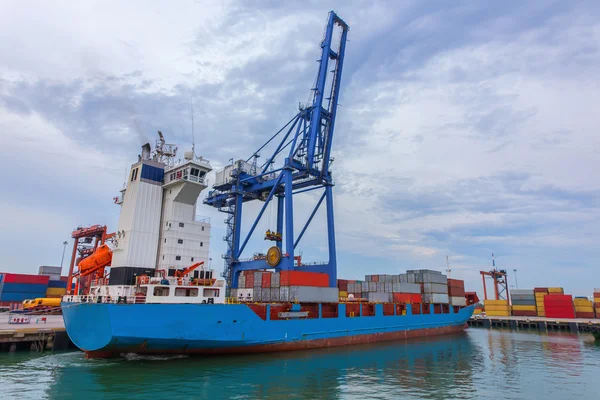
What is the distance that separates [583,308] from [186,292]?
2164 inches

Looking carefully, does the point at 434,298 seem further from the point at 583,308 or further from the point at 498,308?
the point at 583,308

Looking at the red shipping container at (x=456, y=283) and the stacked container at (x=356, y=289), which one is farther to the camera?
the red shipping container at (x=456, y=283)

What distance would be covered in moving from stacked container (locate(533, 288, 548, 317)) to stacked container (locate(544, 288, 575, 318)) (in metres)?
2.88

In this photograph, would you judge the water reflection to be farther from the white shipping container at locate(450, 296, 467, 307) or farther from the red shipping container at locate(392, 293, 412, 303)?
the white shipping container at locate(450, 296, 467, 307)

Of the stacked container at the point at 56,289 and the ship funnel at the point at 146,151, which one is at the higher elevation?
the ship funnel at the point at 146,151

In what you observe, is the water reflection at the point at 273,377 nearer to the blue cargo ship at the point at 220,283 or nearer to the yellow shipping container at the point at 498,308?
the blue cargo ship at the point at 220,283

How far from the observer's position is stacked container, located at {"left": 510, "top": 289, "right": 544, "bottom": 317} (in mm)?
55750

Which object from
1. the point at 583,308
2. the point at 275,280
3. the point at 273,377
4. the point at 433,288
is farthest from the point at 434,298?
the point at 583,308

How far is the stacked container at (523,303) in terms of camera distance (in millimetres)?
55750

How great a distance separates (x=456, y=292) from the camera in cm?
4159

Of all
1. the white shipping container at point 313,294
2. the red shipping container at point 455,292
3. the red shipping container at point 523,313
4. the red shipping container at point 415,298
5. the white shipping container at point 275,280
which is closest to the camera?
the white shipping container at point 313,294

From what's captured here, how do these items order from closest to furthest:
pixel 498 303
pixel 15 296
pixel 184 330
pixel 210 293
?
pixel 184 330 → pixel 210 293 → pixel 15 296 → pixel 498 303

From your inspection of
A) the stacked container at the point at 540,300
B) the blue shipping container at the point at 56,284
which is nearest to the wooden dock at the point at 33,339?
the blue shipping container at the point at 56,284

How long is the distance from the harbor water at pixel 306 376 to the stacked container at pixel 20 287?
3184 centimetres
